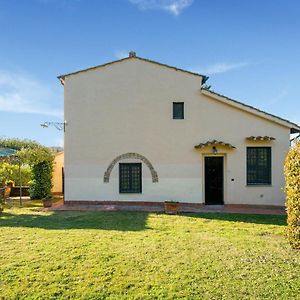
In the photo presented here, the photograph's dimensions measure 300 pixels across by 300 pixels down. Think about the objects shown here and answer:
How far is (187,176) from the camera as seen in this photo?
17438 mm

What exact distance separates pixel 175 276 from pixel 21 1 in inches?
488

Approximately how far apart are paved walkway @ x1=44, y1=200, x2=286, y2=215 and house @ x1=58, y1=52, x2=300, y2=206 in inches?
13.4

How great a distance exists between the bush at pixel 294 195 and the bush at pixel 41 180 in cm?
1594

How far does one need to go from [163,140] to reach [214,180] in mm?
3685

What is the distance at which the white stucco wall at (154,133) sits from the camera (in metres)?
17.2

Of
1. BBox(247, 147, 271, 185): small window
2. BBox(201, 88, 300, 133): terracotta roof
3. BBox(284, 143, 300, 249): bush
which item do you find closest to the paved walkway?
BBox(247, 147, 271, 185): small window

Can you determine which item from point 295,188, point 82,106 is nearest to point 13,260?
point 295,188

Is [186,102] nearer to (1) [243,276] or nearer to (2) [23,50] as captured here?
(2) [23,50]

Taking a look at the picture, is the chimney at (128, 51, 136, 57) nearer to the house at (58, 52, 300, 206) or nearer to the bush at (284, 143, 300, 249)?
the house at (58, 52, 300, 206)

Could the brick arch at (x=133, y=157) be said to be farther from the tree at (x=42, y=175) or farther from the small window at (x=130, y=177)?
the tree at (x=42, y=175)

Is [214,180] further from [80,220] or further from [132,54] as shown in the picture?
[132,54]

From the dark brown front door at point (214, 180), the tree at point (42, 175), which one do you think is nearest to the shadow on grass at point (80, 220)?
the dark brown front door at point (214, 180)

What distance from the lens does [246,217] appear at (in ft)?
46.8

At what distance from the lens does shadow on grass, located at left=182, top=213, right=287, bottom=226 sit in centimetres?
1334
